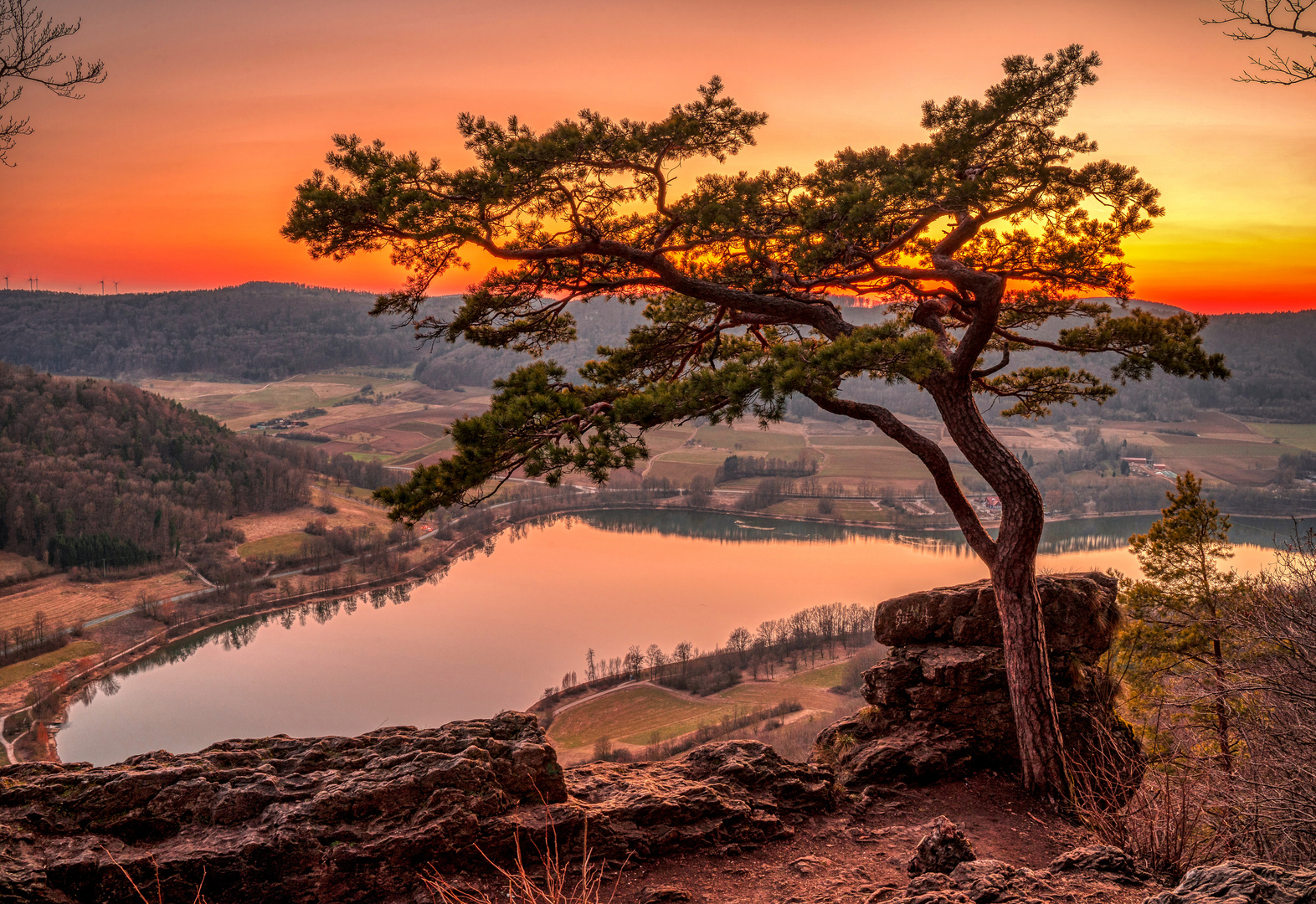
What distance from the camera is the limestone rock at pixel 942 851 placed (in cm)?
391

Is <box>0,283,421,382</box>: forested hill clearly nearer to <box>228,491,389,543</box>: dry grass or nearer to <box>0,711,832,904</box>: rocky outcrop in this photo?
<box>228,491,389,543</box>: dry grass

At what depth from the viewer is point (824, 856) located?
15.9 ft

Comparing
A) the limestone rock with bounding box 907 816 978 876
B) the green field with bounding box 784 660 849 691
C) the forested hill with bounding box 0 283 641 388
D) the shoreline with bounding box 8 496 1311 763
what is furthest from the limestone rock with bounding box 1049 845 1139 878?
the forested hill with bounding box 0 283 641 388

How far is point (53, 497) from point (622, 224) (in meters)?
90.3

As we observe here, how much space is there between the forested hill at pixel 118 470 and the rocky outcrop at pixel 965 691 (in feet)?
261

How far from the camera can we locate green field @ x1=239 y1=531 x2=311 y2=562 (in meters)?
70.4

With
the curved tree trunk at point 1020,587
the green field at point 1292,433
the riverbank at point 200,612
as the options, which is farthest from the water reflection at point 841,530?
the curved tree trunk at point 1020,587

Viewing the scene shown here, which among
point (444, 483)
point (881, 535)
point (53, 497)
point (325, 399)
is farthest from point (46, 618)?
point (325, 399)

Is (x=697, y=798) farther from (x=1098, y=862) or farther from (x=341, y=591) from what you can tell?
(x=341, y=591)

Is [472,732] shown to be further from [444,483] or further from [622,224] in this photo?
[622,224]

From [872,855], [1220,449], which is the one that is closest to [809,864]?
[872,855]

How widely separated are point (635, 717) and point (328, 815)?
36434mm

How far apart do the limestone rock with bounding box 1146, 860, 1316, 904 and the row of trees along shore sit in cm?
3792

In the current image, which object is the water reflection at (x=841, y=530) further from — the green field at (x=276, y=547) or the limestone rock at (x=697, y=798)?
the limestone rock at (x=697, y=798)
